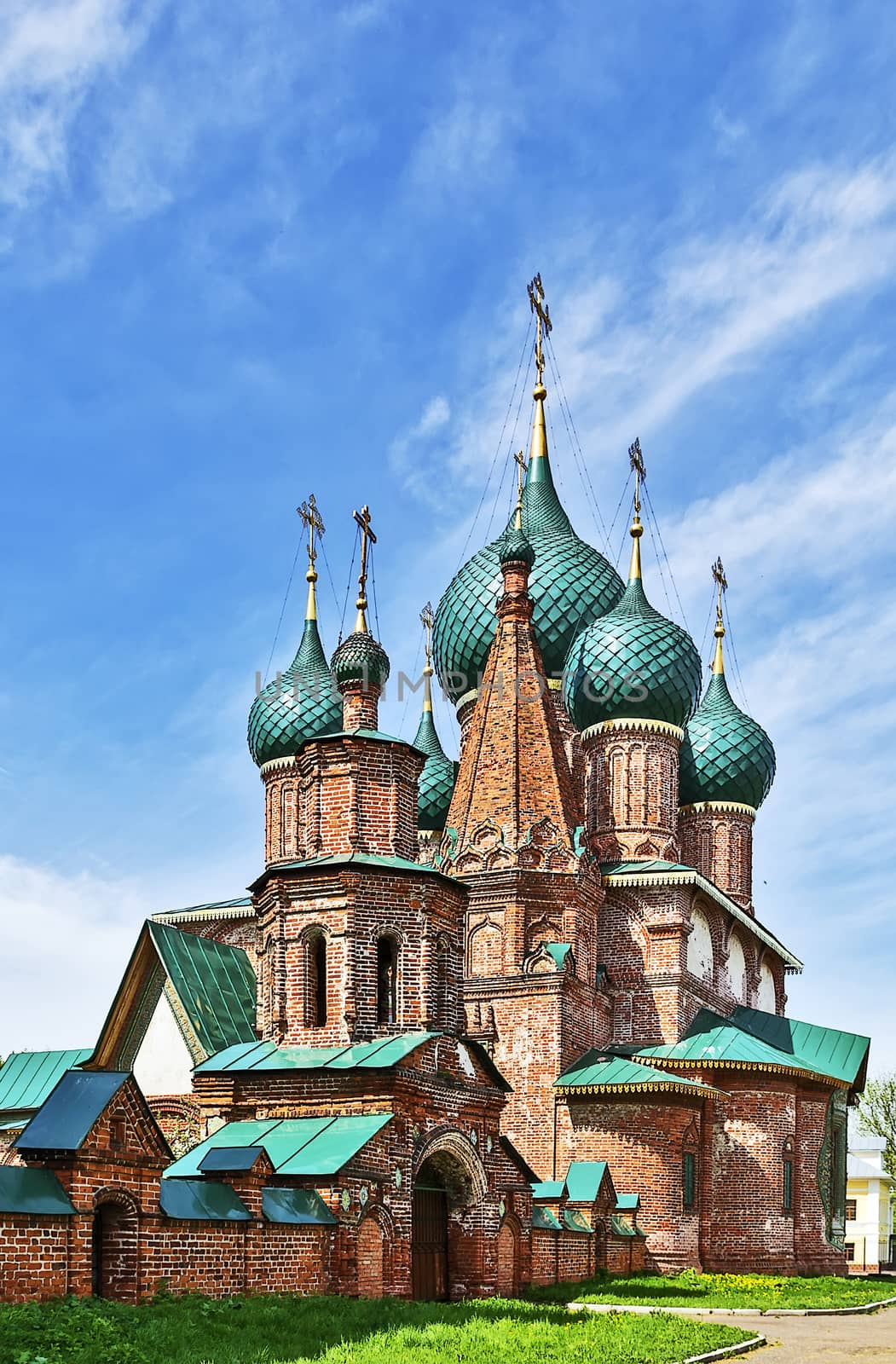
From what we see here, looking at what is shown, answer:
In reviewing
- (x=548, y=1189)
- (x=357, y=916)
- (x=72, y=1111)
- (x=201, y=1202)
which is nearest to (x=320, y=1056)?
(x=357, y=916)

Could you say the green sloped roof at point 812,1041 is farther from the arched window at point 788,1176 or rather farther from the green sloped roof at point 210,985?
the green sloped roof at point 210,985

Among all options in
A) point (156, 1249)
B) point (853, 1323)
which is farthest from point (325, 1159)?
point (853, 1323)

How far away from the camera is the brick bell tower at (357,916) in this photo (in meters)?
15.5

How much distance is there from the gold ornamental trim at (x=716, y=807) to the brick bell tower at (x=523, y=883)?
211 inches

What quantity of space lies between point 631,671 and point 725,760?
13.6 feet

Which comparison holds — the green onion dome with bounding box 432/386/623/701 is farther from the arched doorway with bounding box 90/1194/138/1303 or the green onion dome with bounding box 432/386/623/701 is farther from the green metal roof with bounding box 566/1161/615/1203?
the arched doorway with bounding box 90/1194/138/1303

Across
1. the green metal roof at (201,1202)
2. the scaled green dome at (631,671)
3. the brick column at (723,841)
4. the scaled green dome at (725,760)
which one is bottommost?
A: the green metal roof at (201,1202)

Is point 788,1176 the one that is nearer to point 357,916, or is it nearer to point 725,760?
point 725,760

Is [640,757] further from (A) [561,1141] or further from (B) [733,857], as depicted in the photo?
(A) [561,1141]

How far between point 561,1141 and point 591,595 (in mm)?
Result: 10434

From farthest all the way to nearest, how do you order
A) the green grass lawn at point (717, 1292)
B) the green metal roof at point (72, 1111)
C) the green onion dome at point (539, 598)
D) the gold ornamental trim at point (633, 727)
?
the green onion dome at point (539, 598) → the gold ornamental trim at point (633, 727) → the green grass lawn at point (717, 1292) → the green metal roof at point (72, 1111)

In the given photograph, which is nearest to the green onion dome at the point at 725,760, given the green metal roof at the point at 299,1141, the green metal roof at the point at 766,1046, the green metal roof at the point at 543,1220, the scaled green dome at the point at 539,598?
the scaled green dome at the point at 539,598

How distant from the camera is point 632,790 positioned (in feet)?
85.9

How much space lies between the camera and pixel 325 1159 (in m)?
13.4
